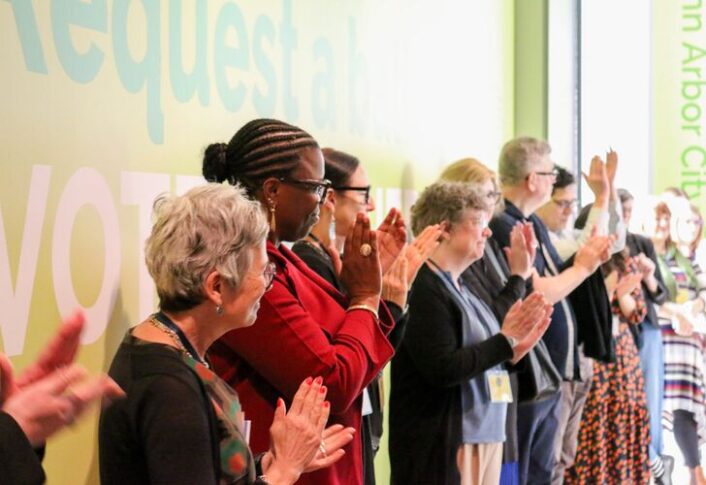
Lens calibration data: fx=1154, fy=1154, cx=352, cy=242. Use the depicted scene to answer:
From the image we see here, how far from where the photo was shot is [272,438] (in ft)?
6.60

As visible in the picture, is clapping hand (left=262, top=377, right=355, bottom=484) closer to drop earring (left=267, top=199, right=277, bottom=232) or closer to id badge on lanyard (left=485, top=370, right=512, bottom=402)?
drop earring (left=267, top=199, right=277, bottom=232)

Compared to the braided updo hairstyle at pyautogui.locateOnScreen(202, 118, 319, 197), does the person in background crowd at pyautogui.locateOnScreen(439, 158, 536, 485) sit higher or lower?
lower

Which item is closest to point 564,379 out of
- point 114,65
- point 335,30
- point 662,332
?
point 335,30

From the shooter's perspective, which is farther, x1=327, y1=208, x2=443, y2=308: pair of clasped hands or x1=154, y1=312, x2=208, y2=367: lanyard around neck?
Result: x1=327, y1=208, x2=443, y2=308: pair of clasped hands

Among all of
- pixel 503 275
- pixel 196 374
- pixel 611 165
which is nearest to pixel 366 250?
pixel 196 374

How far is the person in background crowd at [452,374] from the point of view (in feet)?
11.3

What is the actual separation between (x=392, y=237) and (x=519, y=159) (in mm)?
2162

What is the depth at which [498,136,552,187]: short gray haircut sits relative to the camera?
4827mm

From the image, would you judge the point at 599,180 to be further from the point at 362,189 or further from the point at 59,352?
the point at 59,352

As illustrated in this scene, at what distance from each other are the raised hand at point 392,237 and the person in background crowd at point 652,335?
3652mm

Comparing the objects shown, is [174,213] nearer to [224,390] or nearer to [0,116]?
[224,390]

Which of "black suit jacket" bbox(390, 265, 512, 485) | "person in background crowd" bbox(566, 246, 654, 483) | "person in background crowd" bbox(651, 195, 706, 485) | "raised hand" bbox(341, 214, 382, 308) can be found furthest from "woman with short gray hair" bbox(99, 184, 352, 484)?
A: "person in background crowd" bbox(651, 195, 706, 485)

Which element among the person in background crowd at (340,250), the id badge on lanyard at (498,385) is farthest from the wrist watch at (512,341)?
the person in background crowd at (340,250)

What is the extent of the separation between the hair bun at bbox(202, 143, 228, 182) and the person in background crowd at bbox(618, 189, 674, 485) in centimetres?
418
